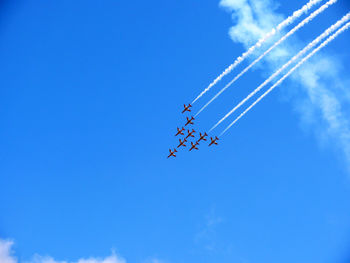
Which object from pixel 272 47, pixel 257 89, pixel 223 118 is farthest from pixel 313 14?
pixel 223 118

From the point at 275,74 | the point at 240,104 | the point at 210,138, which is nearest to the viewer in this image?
the point at 275,74

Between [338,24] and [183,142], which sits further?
[183,142]

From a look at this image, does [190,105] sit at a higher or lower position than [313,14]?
higher

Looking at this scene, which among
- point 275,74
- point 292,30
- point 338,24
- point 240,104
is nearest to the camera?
point 338,24

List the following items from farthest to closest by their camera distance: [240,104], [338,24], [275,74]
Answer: [240,104] < [275,74] < [338,24]

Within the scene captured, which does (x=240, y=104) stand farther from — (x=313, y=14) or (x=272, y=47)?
(x=313, y=14)

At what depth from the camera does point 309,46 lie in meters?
24.7

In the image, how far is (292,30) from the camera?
2461cm

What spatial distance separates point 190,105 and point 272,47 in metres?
15.7

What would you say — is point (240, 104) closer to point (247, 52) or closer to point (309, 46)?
point (247, 52)

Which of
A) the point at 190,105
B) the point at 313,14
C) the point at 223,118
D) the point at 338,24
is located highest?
the point at 190,105

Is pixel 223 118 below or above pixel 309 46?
below

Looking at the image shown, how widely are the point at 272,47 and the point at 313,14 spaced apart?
Answer: 3796mm

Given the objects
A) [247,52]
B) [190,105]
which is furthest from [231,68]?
[190,105]
